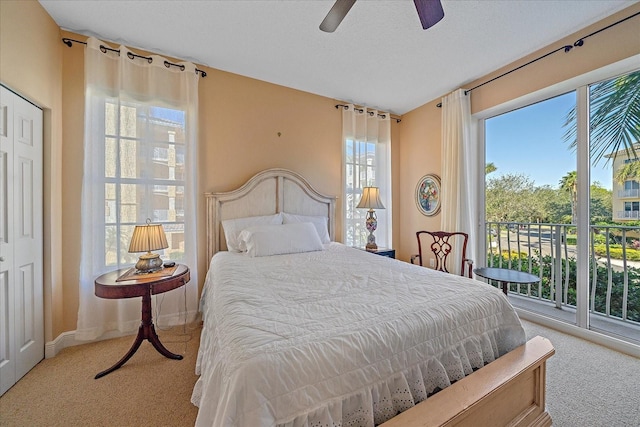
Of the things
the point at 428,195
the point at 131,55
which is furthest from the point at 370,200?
the point at 131,55

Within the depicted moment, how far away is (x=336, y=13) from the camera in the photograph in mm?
1539

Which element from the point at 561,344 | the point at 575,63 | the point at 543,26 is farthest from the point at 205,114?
the point at 561,344

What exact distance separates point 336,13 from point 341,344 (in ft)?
5.94

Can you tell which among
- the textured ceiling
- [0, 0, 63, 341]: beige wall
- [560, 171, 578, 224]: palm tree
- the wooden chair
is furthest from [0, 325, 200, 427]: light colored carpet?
[560, 171, 578, 224]: palm tree

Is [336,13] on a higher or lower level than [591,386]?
higher

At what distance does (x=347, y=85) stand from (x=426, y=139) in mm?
1476

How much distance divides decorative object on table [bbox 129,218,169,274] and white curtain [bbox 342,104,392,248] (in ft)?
7.61

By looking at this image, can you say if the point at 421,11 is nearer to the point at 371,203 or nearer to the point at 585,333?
the point at 371,203

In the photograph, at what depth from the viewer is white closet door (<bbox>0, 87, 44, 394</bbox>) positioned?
1.72m

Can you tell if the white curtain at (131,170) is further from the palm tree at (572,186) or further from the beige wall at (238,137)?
the palm tree at (572,186)

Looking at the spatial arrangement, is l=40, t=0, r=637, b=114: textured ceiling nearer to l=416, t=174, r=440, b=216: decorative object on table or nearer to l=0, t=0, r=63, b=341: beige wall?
l=0, t=0, r=63, b=341: beige wall

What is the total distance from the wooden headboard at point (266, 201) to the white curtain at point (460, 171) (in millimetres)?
1548

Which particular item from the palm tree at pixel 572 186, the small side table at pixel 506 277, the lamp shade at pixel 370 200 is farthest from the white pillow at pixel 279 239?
the palm tree at pixel 572 186

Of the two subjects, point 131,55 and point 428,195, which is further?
point 428,195
